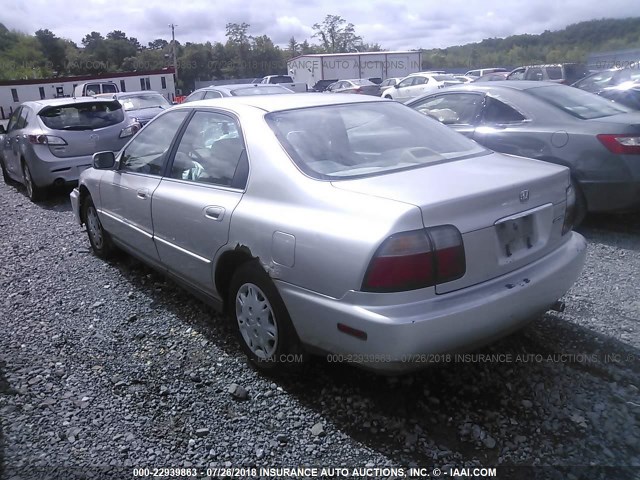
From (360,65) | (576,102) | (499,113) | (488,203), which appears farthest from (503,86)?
(360,65)

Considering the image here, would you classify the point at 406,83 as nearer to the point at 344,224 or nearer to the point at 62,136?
the point at 62,136

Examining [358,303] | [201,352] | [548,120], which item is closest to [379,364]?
[358,303]

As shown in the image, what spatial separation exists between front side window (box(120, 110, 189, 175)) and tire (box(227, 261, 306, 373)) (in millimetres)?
1324

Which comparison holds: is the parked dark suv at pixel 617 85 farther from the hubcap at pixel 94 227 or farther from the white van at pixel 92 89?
the white van at pixel 92 89

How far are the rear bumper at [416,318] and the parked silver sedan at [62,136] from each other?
6589mm

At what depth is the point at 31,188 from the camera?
8.54 m

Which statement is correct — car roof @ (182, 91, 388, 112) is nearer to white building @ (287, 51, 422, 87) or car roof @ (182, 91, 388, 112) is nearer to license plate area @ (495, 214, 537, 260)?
license plate area @ (495, 214, 537, 260)

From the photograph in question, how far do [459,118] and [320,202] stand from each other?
3995 mm

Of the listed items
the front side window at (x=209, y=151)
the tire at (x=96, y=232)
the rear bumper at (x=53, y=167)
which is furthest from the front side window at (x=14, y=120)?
the front side window at (x=209, y=151)

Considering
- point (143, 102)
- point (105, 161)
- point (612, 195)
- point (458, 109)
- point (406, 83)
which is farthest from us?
point (406, 83)

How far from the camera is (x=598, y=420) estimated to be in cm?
263

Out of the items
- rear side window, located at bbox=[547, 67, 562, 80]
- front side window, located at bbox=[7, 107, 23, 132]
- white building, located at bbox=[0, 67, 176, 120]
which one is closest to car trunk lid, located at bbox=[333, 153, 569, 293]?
front side window, located at bbox=[7, 107, 23, 132]

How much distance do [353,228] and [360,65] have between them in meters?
44.6

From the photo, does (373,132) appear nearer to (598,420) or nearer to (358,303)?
(358,303)
